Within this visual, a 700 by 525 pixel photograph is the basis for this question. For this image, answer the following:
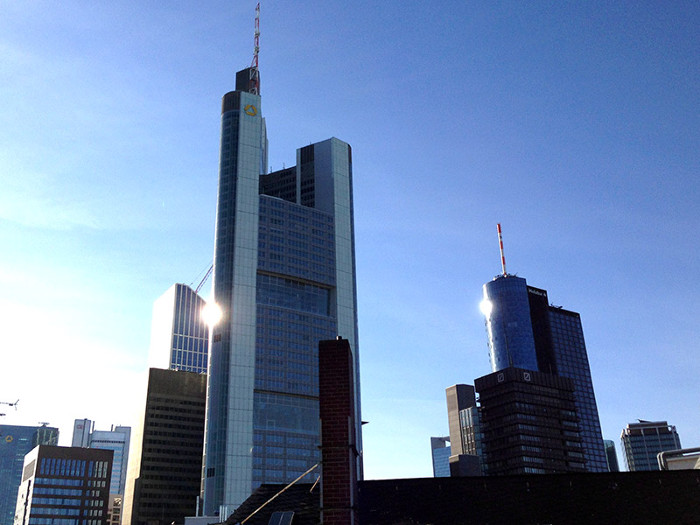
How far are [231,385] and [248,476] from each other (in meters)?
25.0

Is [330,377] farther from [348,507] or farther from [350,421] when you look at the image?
[348,507]

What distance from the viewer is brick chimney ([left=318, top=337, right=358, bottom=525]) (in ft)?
70.6

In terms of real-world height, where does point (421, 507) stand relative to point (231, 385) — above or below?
below

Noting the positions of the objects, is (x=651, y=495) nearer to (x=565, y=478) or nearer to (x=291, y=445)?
(x=565, y=478)

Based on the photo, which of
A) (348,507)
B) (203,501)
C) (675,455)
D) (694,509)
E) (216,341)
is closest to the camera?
(348,507)

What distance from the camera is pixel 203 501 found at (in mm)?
185250

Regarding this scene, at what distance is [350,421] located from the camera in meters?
22.6

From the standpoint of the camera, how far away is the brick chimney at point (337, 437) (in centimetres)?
2152

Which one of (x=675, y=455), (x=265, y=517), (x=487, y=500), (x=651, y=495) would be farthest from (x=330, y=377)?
(x=675, y=455)

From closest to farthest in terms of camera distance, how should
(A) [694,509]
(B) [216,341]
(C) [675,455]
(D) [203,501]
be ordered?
(A) [694,509] → (C) [675,455] → (D) [203,501] → (B) [216,341]

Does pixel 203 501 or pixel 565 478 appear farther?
pixel 203 501

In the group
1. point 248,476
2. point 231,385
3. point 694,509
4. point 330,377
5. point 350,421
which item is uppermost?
point 231,385

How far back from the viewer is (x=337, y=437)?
22.1m

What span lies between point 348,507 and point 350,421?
2688mm
